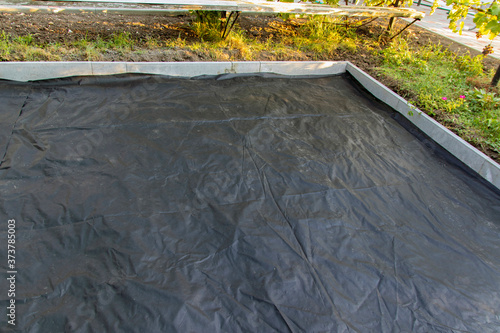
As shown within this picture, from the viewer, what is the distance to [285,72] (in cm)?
366

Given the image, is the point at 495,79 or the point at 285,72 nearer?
the point at 495,79

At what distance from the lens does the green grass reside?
9.15ft

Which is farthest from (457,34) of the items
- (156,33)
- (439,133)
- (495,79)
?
(156,33)

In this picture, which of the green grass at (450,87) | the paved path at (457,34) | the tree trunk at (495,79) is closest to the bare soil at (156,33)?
A: the green grass at (450,87)

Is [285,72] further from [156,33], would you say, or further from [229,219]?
[229,219]

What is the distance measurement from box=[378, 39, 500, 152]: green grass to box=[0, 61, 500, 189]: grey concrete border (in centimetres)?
15

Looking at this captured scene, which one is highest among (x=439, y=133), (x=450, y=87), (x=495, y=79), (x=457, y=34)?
(x=457, y=34)

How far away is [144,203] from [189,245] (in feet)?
1.38

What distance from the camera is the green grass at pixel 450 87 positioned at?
2789 mm

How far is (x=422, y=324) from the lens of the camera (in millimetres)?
1508

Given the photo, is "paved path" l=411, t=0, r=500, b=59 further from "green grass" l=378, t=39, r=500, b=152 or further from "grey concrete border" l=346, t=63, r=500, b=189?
"grey concrete border" l=346, t=63, r=500, b=189

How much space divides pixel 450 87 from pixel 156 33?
3.39 metres

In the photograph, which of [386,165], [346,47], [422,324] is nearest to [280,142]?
[386,165]

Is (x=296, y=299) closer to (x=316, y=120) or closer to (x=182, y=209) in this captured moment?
(x=182, y=209)
